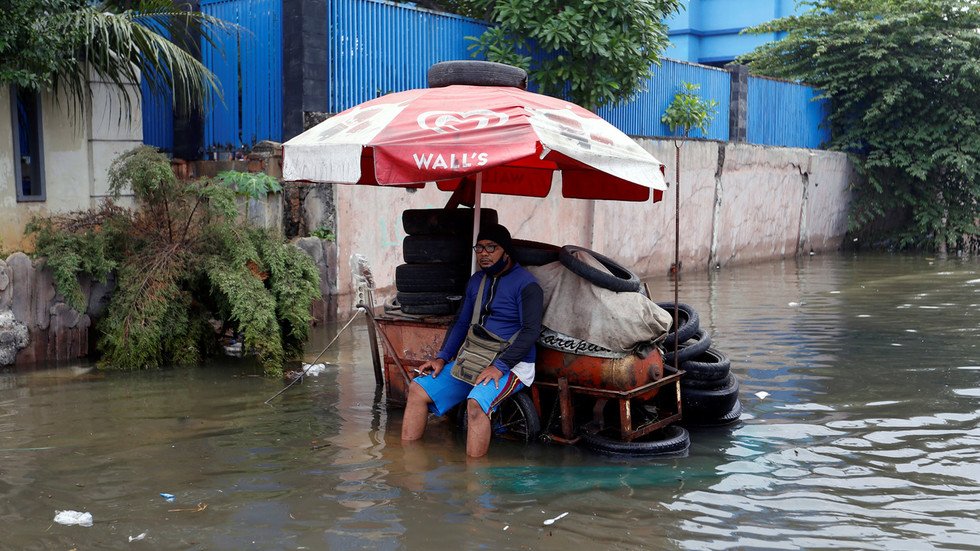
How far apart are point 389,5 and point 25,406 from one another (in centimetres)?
766

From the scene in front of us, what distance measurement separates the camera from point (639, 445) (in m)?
6.47

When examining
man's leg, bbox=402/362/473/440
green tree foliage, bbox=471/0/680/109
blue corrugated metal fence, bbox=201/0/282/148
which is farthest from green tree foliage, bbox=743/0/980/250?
man's leg, bbox=402/362/473/440

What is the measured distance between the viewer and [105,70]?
10.9m

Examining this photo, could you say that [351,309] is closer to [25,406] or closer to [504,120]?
[25,406]

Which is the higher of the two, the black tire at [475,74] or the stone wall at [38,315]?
the black tire at [475,74]

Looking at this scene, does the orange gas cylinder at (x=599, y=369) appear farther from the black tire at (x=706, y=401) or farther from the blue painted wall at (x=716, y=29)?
the blue painted wall at (x=716, y=29)

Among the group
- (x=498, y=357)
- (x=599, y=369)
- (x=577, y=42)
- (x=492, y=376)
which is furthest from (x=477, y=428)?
(x=577, y=42)

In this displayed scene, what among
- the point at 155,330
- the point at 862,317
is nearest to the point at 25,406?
the point at 155,330

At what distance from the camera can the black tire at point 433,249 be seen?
7.31 metres

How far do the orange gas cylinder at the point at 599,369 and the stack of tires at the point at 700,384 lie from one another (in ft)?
1.31

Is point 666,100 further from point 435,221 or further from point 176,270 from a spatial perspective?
point 435,221

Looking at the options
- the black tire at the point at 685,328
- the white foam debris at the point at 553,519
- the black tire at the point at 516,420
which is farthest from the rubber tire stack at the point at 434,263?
the white foam debris at the point at 553,519

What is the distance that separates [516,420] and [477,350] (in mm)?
664

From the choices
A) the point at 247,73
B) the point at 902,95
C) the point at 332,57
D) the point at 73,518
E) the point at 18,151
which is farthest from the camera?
the point at 902,95
